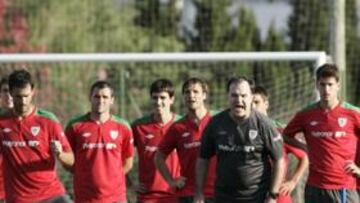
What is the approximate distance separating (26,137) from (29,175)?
1.22 ft

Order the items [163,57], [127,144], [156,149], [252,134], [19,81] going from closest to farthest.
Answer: [252,134]
[19,81]
[127,144]
[156,149]
[163,57]

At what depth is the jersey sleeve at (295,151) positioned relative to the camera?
1105 cm

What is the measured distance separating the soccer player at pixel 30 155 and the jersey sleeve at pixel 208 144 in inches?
54.0

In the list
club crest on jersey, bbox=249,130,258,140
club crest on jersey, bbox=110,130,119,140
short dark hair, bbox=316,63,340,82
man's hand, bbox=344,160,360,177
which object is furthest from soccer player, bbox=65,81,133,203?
man's hand, bbox=344,160,360,177

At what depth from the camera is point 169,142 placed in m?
11.2

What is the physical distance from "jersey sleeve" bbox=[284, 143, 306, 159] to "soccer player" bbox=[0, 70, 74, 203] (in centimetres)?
218

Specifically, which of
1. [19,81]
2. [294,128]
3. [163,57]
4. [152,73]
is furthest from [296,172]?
[152,73]

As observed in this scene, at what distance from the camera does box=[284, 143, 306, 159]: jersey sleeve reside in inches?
435

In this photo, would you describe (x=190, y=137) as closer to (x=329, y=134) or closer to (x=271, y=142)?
(x=329, y=134)

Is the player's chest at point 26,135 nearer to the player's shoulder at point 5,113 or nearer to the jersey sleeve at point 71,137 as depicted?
the player's shoulder at point 5,113

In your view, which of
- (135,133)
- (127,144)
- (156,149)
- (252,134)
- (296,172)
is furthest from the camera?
(135,133)

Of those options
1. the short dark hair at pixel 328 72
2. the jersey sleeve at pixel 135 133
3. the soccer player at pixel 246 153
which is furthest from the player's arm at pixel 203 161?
the jersey sleeve at pixel 135 133

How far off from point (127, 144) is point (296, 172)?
1.77 meters

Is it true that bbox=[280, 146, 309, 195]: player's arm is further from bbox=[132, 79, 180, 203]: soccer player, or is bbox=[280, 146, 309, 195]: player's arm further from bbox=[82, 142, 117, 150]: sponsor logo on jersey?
bbox=[82, 142, 117, 150]: sponsor logo on jersey
